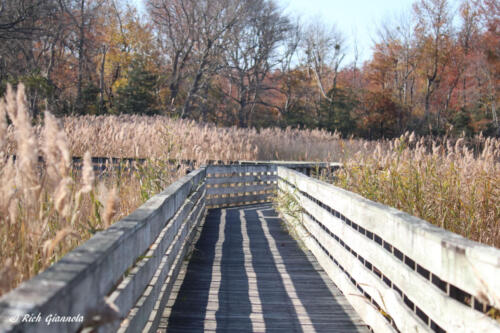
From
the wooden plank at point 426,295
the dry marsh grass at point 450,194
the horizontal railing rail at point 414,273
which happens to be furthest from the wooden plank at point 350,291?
the dry marsh grass at point 450,194

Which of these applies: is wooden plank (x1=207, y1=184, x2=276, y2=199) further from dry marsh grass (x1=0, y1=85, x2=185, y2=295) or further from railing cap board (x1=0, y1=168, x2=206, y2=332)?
dry marsh grass (x1=0, y1=85, x2=185, y2=295)

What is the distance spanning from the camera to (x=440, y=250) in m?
2.11

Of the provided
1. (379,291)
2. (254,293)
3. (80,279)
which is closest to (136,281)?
(80,279)

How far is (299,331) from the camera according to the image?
3.24 metres

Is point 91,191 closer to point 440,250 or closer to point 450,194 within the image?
point 440,250

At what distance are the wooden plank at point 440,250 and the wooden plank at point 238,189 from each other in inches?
271

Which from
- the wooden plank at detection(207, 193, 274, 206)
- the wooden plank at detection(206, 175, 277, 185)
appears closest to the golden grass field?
the wooden plank at detection(206, 175, 277, 185)

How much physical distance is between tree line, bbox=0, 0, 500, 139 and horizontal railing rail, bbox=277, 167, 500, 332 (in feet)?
82.2

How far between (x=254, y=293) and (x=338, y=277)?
2.54ft

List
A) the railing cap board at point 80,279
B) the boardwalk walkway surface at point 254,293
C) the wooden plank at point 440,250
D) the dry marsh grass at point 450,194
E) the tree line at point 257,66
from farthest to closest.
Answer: the tree line at point 257,66 < the dry marsh grass at point 450,194 < the boardwalk walkway surface at point 254,293 < the wooden plank at point 440,250 < the railing cap board at point 80,279

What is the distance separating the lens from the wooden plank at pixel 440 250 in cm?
171

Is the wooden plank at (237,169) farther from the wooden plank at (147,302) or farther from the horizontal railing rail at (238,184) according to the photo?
the wooden plank at (147,302)

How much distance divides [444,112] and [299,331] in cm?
3752

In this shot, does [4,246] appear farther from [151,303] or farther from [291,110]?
[291,110]
